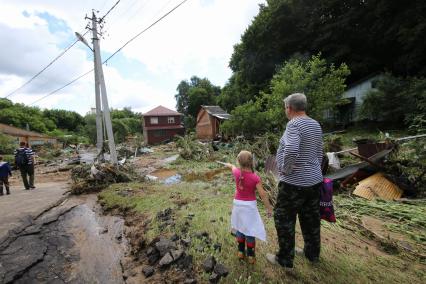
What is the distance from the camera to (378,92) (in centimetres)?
1733

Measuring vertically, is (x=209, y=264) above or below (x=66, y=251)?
above

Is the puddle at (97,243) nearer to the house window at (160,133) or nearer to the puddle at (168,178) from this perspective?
the puddle at (168,178)

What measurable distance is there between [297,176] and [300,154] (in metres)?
0.23

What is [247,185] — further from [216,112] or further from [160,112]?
[160,112]

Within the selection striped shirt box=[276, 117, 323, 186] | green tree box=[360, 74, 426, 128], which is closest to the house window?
green tree box=[360, 74, 426, 128]

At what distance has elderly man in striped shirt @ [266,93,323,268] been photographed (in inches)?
99.9

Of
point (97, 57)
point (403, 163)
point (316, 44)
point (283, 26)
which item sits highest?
point (283, 26)

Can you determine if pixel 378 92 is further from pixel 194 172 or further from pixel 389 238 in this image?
pixel 389 238

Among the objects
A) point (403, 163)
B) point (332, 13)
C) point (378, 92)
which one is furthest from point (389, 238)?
point (332, 13)

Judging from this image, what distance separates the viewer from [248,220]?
2832 millimetres

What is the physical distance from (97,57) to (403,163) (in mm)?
11097

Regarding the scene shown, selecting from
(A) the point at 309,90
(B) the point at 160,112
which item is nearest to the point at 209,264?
(A) the point at 309,90

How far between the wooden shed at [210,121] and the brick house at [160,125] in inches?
284

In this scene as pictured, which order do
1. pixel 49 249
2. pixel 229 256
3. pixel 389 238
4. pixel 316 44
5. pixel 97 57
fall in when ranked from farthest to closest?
pixel 316 44
pixel 97 57
pixel 49 249
pixel 389 238
pixel 229 256
